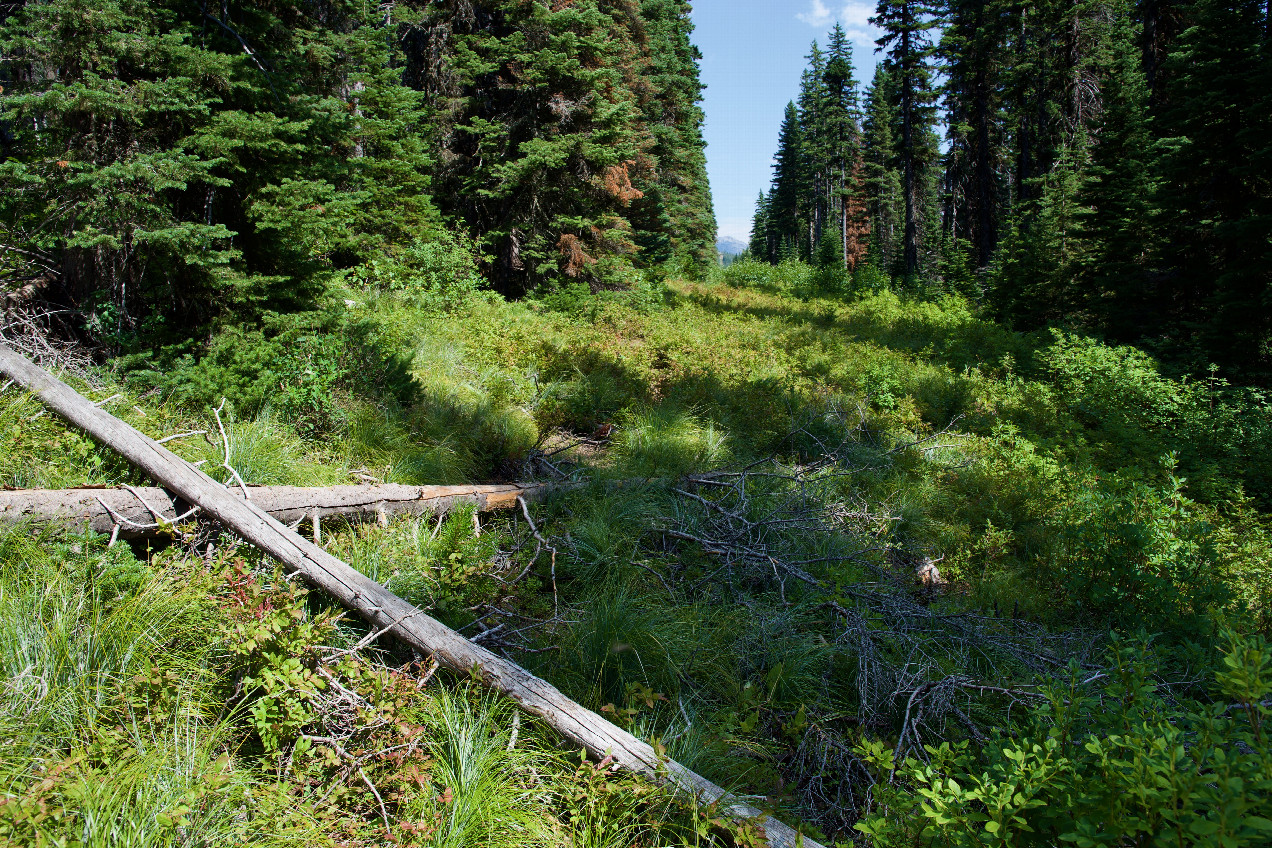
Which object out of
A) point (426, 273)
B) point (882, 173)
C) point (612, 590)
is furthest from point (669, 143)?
point (612, 590)

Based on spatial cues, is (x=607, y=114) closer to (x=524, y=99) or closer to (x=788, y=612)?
(x=524, y=99)

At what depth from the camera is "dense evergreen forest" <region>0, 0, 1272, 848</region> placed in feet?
8.20

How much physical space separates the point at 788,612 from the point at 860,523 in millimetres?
2106

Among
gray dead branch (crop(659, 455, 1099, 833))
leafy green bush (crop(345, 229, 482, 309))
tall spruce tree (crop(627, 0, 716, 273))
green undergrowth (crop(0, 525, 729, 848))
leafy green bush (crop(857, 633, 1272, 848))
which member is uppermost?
tall spruce tree (crop(627, 0, 716, 273))

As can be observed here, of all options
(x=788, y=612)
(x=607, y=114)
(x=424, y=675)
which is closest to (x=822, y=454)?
(x=788, y=612)

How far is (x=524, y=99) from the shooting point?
13281mm

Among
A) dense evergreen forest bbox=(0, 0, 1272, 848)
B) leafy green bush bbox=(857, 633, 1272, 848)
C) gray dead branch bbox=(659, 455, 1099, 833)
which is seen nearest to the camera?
leafy green bush bbox=(857, 633, 1272, 848)

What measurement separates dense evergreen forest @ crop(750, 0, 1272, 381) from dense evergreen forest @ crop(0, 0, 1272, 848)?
0.44 feet

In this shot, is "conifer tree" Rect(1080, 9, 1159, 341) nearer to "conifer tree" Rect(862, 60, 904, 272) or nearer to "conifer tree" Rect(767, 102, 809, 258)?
"conifer tree" Rect(862, 60, 904, 272)

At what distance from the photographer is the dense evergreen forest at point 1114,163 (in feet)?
35.9

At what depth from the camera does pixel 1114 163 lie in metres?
15.3

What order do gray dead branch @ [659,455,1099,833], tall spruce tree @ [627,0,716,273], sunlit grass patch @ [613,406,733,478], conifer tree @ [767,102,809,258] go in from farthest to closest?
conifer tree @ [767,102,809,258]
tall spruce tree @ [627,0,716,273]
sunlit grass patch @ [613,406,733,478]
gray dead branch @ [659,455,1099,833]

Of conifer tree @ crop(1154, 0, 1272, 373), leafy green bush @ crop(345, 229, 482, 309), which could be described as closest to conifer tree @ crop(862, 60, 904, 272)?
conifer tree @ crop(1154, 0, 1272, 373)

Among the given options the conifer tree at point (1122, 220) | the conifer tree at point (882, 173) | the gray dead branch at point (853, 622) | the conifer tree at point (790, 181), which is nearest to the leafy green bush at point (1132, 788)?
the gray dead branch at point (853, 622)
